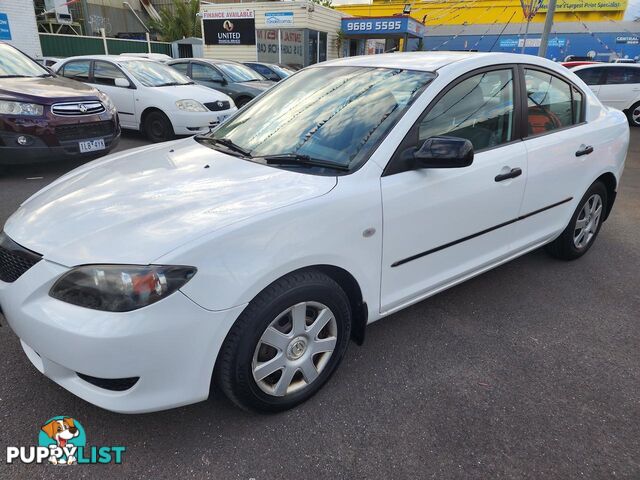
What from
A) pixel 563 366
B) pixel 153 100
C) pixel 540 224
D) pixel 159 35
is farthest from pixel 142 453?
pixel 159 35

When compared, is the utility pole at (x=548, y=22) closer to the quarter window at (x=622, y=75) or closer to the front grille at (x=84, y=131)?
the quarter window at (x=622, y=75)

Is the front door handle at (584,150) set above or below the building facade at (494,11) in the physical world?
below

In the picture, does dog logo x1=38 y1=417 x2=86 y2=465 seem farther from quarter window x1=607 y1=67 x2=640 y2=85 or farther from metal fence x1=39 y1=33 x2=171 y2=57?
metal fence x1=39 y1=33 x2=171 y2=57

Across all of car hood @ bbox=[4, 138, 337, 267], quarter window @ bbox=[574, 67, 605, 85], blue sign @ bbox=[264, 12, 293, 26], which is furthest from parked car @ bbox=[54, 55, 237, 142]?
blue sign @ bbox=[264, 12, 293, 26]

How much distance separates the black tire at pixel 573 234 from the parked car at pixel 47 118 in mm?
5438

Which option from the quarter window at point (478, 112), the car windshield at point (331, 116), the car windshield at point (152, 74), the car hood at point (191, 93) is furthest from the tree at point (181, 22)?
the quarter window at point (478, 112)

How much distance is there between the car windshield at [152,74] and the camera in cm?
841

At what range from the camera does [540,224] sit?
334 centimetres

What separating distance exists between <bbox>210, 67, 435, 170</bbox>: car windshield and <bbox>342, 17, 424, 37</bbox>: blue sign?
2154 cm

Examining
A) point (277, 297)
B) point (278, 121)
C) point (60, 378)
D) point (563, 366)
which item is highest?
point (278, 121)

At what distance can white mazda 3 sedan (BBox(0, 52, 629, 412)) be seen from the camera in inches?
68.9

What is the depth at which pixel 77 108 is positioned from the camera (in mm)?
5699

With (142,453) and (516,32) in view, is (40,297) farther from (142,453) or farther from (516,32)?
(516,32)

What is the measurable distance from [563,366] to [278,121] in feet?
7.23
